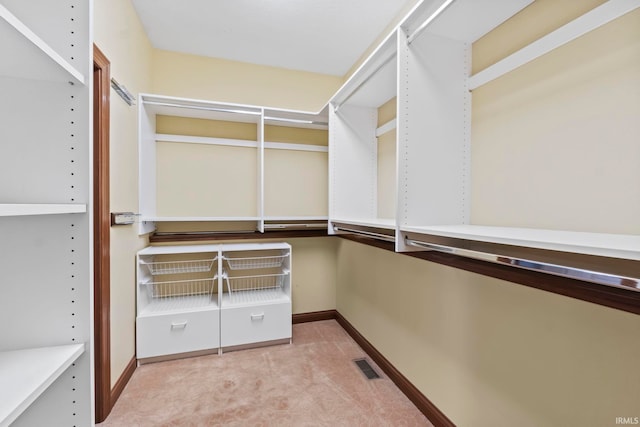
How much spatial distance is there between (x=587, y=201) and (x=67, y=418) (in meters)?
1.77

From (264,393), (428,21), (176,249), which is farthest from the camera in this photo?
(176,249)

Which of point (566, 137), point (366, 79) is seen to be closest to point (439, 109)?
point (566, 137)

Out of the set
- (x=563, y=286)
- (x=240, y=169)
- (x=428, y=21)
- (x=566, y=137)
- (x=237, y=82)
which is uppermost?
(x=237, y=82)

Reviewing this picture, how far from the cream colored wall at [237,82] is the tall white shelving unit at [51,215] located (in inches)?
83.4

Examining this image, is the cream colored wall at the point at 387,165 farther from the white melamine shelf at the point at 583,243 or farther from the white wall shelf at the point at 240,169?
the white melamine shelf at the point at 583,243

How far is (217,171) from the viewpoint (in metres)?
2.79

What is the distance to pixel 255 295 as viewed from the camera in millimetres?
2738

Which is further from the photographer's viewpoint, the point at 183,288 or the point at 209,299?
the point at 183,288

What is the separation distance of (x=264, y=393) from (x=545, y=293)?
5.90 feet

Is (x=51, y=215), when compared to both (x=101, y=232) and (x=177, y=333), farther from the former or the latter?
(x=177, y=333)

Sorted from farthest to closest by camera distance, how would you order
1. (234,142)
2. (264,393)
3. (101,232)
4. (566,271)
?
(234,142)
(264,393)
(101,232)
(566,271)

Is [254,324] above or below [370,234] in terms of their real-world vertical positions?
below

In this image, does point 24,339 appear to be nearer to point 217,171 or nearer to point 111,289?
point 111,289

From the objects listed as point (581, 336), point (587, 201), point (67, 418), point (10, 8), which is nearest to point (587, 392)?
point (581, 336)
